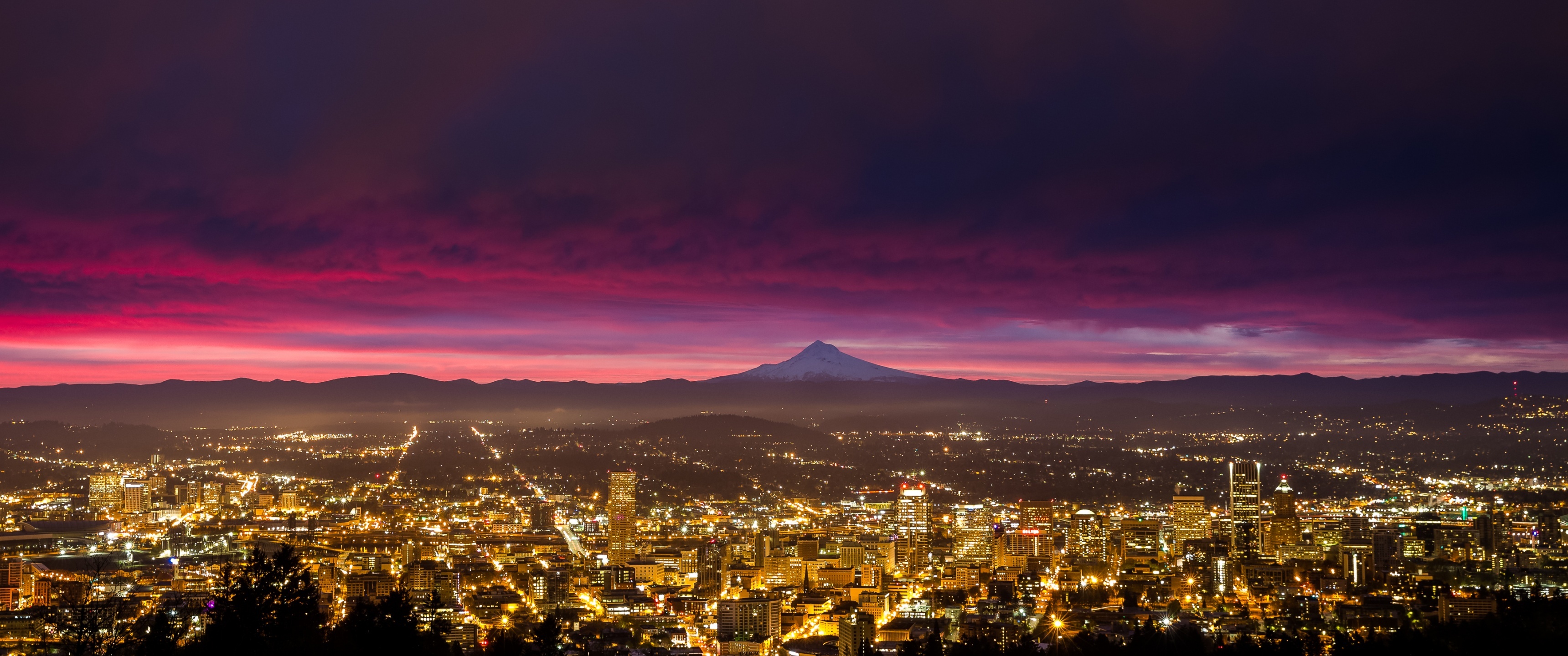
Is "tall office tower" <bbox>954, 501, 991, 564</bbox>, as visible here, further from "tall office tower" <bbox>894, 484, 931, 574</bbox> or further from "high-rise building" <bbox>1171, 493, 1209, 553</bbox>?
"high-rise building" <bbox>1171, 493, 1209, 553</bbox>

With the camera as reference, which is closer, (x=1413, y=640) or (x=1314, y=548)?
(x=1413, y=640)

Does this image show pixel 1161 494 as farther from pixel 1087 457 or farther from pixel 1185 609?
pixel 1185 609

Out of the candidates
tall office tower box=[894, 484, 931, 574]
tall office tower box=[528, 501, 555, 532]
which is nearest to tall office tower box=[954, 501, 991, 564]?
tall office tower box=[894, 484, 931, 574]

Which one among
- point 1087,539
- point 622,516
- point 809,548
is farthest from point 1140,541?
point 622,516

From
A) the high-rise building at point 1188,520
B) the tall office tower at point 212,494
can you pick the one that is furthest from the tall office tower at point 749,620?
the tall office tower at point 212,494

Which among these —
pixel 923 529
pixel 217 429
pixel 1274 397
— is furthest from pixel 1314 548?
pixel 217 429

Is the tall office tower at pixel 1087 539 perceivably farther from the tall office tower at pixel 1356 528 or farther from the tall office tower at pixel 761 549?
the tall office tower at pixel 761 549
